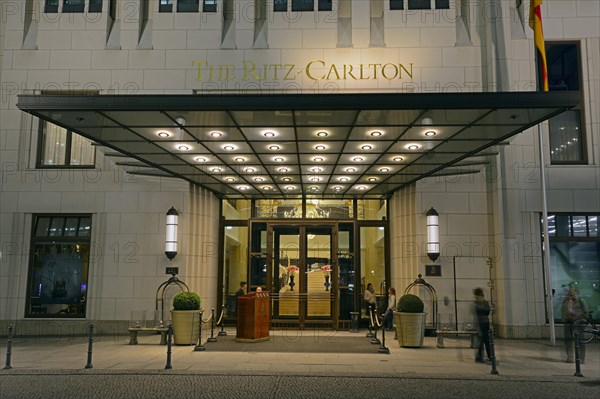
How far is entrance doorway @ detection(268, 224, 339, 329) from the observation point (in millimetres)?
19812

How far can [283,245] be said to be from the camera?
20375 mm

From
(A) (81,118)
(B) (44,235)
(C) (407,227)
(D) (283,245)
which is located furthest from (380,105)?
(B) (44,235)

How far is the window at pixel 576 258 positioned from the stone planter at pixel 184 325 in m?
11.0

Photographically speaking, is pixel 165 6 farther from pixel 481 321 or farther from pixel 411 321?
pixel 481 321

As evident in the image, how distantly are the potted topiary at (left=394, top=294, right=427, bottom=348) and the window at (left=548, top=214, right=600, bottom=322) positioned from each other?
203 inches

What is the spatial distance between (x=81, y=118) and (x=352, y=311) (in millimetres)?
11573

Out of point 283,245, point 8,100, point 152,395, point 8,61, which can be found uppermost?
point 8,61

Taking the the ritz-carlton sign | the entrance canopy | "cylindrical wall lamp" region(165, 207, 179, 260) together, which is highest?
the the ritz-carlton sign

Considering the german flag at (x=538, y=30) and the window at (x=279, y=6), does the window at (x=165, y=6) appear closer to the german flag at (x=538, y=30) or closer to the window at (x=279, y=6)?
the window at (x=279, y=6)

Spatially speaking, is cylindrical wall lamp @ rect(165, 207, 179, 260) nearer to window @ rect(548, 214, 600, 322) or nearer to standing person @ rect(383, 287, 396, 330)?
standing person @ rect(383, 287, 396, 330)

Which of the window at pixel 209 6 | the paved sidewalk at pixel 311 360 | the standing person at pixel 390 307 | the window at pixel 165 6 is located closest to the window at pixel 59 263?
the paved sidewalk at pixel 311 360

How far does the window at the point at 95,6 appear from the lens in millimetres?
19031

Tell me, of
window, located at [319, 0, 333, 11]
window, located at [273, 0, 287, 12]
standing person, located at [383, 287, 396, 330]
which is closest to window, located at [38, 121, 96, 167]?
window, located at [273, 0, 287, 12]

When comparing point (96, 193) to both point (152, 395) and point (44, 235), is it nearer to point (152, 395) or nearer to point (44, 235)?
point (44, 235)
